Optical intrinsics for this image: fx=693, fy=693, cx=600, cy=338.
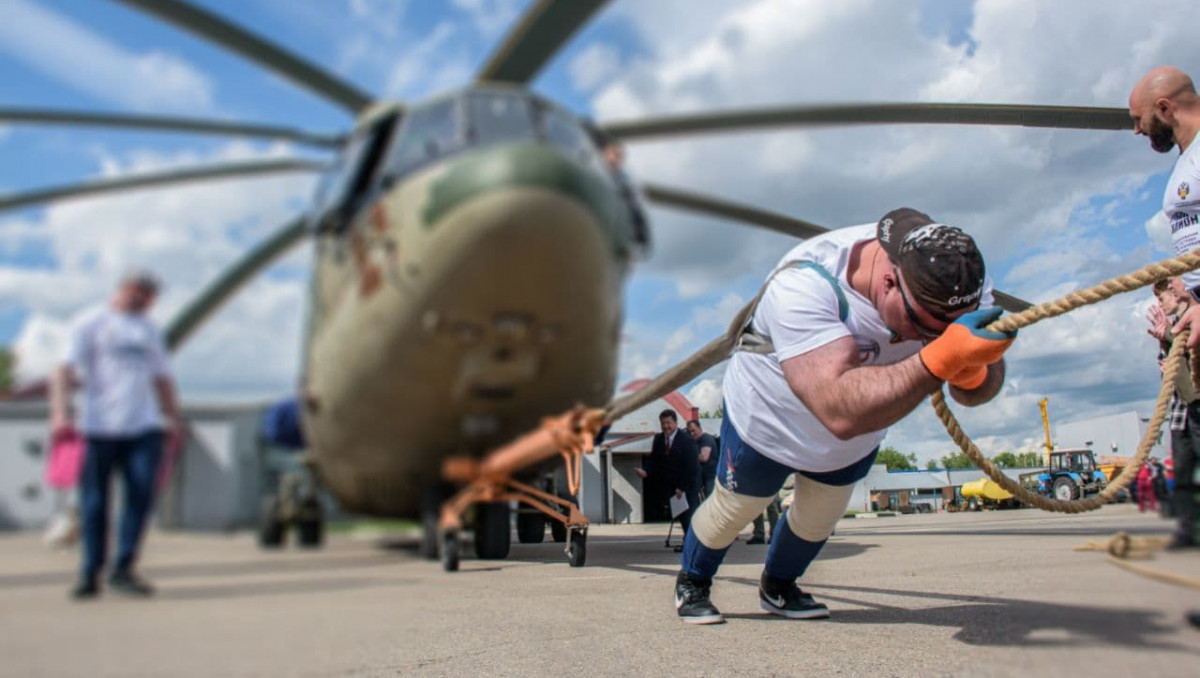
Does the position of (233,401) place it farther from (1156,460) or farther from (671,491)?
(1156,460)

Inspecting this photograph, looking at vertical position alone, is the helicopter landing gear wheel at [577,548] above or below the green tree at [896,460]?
below

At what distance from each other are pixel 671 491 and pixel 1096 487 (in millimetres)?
944

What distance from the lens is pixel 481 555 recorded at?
4.01 ft

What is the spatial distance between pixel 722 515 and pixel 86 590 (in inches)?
61.5

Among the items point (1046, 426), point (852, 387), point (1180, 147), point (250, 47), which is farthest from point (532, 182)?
point (1180, 147)

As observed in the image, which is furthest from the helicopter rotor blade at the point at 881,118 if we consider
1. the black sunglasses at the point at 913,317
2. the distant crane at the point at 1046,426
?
the distant crane at the point at 1046,426

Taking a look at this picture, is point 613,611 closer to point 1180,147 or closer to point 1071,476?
point 1071,476

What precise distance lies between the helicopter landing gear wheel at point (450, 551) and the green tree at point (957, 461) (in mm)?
1089

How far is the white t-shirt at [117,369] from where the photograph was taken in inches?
28.8

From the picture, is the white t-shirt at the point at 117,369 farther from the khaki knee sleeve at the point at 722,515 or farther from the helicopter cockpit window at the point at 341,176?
the khaki knee sleeve at the point at 722,515

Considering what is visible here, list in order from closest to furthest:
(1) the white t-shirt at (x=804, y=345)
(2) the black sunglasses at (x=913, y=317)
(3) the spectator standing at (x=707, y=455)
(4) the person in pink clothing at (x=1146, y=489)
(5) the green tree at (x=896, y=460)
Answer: (4) the person in pink clothing at (x=1146, y=489), (2) the black sunglasses at (x=913, y=317), (1) the white t-shirt at (x=804, y=345), (5) the green tree at (x=896, y=460), (3) the spectator standing at (x=707, y=455)

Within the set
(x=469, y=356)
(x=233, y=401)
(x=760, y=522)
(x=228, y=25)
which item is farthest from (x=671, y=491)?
(x=228, y=25)

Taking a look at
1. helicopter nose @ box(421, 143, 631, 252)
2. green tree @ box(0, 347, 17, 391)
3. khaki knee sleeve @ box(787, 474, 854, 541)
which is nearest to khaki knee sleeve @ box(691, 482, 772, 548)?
khaki knee sleeve @ box(787, 474, 854, 541)

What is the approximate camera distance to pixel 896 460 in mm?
1694
